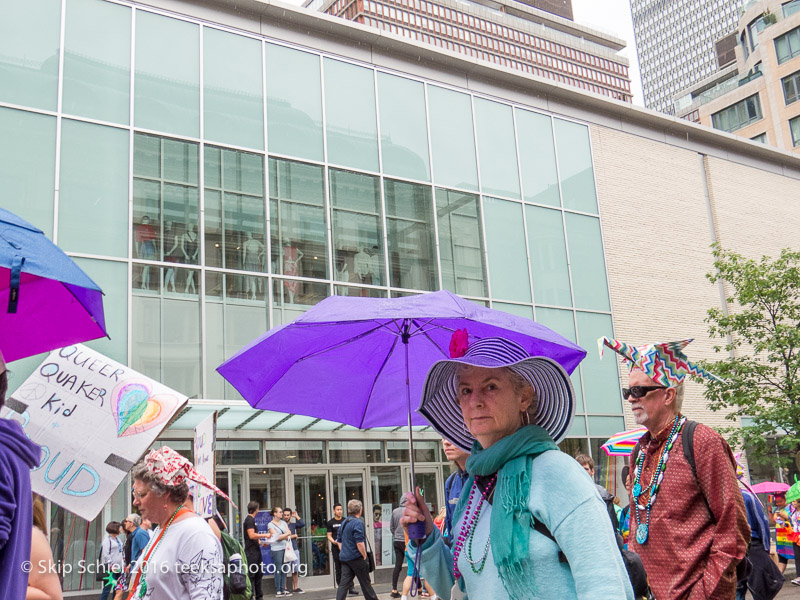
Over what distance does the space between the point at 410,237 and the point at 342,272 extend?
7.27ft

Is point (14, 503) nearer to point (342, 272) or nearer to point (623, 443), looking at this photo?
point (623, 443)

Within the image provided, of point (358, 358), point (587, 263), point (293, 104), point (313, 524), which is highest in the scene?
point (293, 104)

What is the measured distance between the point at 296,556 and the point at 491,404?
618 inches

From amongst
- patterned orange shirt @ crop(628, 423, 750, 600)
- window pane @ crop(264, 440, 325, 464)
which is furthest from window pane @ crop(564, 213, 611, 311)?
patterned orange shirt @ crop(628, 423, 750, 600)

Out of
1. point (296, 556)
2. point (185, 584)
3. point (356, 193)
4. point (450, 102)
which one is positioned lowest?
point (296, 556)

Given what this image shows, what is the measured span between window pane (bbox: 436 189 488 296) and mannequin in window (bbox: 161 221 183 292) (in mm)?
6577

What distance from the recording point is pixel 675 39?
7234 inches

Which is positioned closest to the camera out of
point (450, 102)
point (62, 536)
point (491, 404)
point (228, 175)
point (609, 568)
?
point (609, 568)

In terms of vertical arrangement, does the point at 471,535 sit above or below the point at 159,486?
below

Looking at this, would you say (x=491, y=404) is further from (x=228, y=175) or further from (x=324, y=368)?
(x=228, y=175)

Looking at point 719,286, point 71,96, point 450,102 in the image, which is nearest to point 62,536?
point 71,96

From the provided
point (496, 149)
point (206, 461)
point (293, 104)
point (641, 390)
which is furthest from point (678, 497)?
point (496, 149)

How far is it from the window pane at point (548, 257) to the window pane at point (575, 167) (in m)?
1.03

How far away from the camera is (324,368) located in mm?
5027
